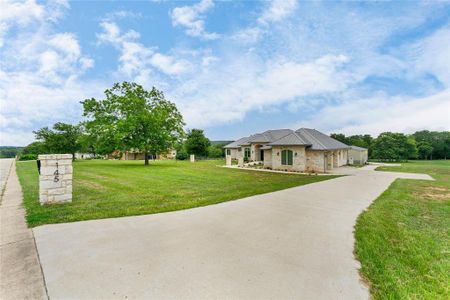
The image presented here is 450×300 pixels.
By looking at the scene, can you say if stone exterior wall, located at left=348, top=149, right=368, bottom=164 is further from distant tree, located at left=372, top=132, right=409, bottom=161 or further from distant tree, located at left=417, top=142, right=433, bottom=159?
distant tree, located at left=417, top=142, right=433, bottom=159

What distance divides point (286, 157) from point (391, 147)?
25210 millimetres

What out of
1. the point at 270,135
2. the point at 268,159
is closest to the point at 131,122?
the point at 268,159

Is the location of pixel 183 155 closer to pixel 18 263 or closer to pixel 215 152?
pixel 215 152

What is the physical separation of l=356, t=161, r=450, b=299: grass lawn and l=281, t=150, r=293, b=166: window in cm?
1263

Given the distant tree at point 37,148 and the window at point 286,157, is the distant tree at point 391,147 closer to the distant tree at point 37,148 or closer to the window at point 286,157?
the window at point 286,157

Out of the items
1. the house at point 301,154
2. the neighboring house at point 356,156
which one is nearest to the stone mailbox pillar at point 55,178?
the house at point 301,154

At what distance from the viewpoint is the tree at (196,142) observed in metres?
38.7

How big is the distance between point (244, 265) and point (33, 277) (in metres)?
2.87

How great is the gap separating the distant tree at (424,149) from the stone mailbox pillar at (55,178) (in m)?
58.3

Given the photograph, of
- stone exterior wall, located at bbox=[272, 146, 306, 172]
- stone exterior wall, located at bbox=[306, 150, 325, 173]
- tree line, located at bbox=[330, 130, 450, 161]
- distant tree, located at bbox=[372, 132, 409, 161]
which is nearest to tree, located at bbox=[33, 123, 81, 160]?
stone exterior wall, located at bbox=[272, 146, 306, 172]

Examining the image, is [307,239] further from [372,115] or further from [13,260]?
[372,115]

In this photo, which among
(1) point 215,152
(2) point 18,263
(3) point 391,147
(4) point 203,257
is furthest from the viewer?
(1) point 215,152

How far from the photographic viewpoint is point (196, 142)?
38.8 meters

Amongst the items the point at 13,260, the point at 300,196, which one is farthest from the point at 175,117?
the point at 13,260
